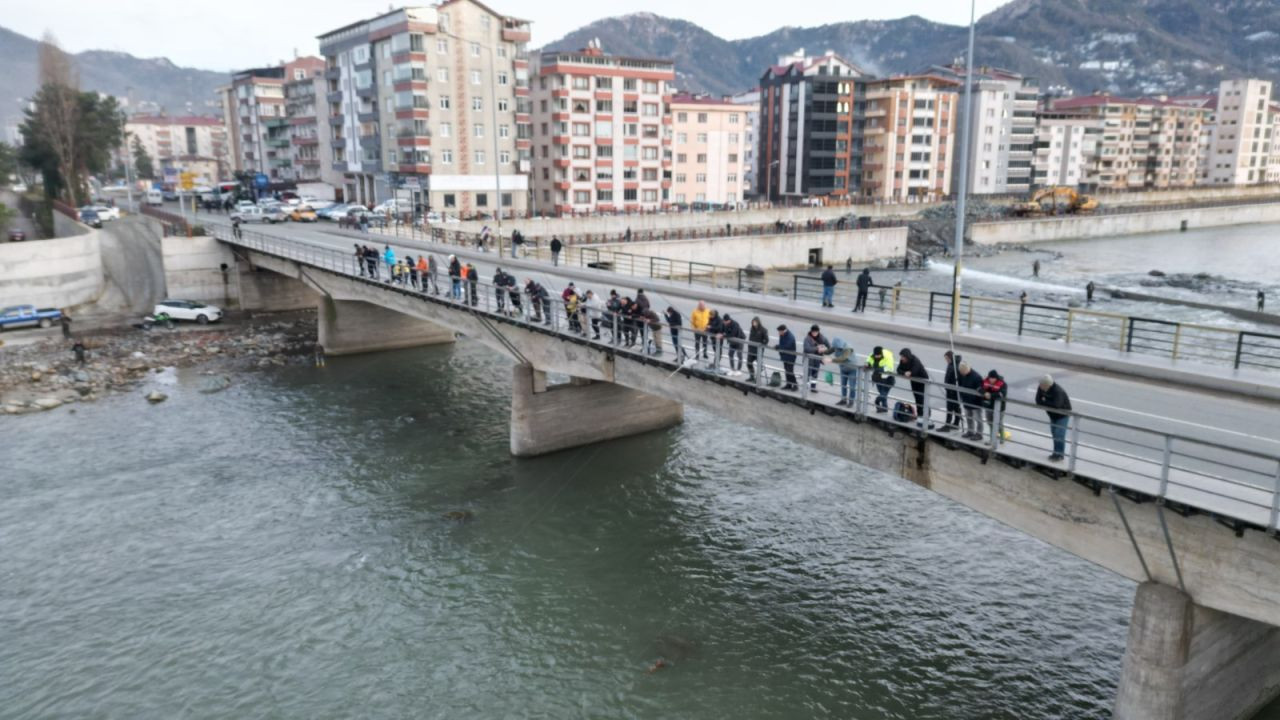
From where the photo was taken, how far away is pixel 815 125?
130750mm

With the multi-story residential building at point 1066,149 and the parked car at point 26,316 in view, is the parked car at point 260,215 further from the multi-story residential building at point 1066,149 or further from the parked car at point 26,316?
the multi-story residential building at point 1066,149

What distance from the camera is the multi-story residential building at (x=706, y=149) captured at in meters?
114

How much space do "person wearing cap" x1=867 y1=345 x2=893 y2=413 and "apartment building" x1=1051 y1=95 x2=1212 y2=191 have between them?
174 meters

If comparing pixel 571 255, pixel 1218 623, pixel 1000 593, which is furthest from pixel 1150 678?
pixel 571 255

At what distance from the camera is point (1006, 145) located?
152m

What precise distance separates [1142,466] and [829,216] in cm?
9762

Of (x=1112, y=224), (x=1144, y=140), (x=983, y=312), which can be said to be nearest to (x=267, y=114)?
(x=983, y=312)

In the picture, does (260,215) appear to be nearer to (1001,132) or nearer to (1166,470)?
(1166,470)

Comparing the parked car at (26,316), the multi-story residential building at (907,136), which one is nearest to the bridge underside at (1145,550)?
the parked car at (26,316)

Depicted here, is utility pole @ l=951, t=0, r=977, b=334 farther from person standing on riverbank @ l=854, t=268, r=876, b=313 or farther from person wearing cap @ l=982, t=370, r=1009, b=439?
person standing on riverbank @ l=854, t=268, r=876, b=313

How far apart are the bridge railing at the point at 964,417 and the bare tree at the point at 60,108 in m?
74.1

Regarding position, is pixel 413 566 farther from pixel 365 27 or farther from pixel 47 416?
pixel 365 27

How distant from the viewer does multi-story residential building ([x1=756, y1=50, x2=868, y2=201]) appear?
129875mm

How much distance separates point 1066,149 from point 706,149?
287 ft
